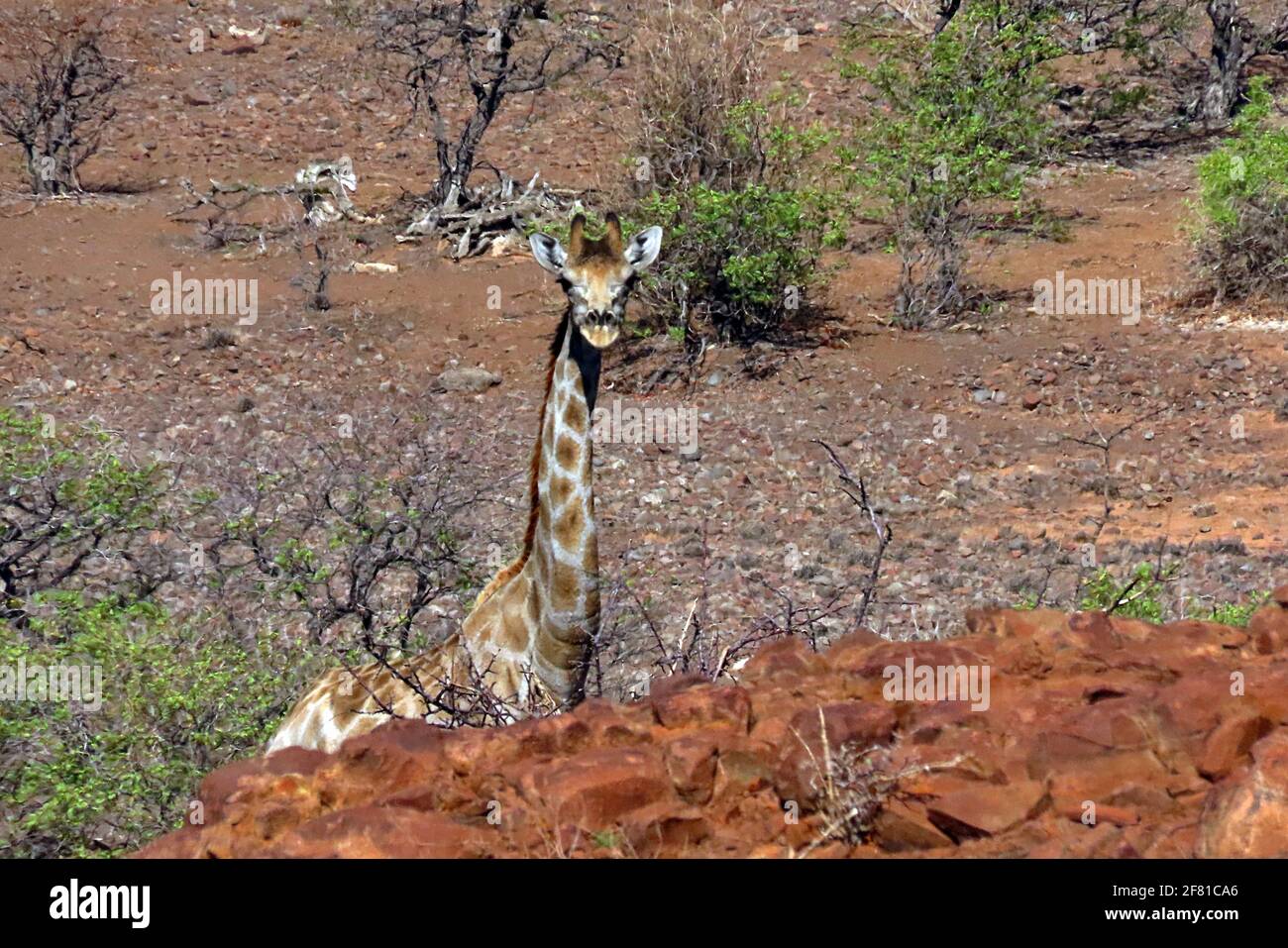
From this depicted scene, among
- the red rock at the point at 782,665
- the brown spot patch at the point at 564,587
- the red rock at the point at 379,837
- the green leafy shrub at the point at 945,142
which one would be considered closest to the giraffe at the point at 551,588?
the brown spot patch at the point at 564,587

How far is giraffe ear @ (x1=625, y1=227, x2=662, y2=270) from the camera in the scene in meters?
6.54

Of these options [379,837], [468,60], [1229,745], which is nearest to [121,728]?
[379,837]

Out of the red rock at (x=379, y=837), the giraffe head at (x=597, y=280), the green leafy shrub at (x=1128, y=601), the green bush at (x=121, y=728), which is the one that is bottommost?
the green bush at (x=121, y=728)

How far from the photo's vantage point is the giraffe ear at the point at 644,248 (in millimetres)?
6543

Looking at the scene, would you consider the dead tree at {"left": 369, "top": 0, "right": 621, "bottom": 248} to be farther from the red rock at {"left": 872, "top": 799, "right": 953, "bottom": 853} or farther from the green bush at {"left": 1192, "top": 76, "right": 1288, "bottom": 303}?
the red rock at {"left": 872, "top": 799, "right": 953, "bottom": 853}

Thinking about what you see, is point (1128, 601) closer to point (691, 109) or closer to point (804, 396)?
point (804, 396)

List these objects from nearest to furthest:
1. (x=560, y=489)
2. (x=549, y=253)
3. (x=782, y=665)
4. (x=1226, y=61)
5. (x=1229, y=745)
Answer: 1. (x=1229, y=745)
2. (x=782, y=665)
3. (x=560, y=489)
4. (x=549, y=253)
5. (x=1226, y=61)

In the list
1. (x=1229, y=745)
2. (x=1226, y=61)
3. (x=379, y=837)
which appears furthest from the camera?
(x=1226, y=61)

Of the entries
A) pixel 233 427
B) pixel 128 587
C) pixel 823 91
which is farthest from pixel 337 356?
pixel 823 91

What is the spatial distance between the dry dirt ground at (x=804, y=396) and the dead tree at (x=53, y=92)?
0.58 metres

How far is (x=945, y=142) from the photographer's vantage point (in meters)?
14.4

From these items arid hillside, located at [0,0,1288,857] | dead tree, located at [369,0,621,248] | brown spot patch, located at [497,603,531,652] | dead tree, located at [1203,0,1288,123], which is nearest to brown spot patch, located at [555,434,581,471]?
brown spot patch, located at [497,603,531,652]

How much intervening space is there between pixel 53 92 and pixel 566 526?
16.4 metres

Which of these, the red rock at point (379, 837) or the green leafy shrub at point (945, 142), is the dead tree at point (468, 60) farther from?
the red rock at point (379, 837)
